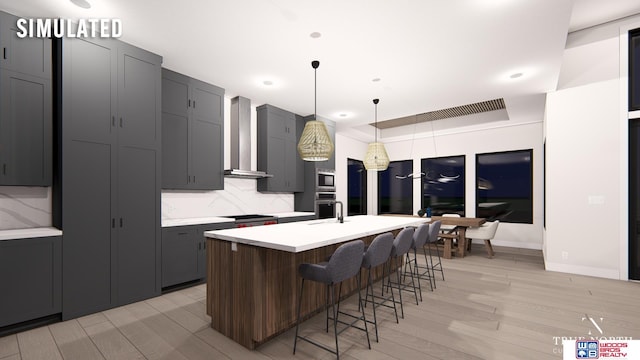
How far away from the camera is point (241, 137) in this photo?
491 cm

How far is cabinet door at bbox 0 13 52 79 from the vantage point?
2.61 meters

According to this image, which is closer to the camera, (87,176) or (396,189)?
(87,176)

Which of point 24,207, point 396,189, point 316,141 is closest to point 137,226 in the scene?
point 24,207

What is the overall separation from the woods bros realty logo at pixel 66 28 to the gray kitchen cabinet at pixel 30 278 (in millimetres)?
1937

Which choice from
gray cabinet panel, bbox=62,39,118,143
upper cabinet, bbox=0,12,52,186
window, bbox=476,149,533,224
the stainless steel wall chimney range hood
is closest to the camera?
upper cabinet, bbox=0,12,52,186

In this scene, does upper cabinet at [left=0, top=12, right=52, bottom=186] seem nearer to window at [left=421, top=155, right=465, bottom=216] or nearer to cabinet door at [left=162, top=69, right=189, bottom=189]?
cabinet door at [left=162, top=69, right=189, bottom=189]

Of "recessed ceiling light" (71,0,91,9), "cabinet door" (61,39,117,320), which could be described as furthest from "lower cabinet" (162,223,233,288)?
"recessed ceiling light" (71,0,91,9)

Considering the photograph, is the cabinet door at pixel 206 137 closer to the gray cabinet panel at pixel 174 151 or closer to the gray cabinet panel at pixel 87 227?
the gray cabinet panel at pixel 174 151

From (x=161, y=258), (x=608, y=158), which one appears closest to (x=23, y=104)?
(x=161, y=258)

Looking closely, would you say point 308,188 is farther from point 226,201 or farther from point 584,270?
point 584,270

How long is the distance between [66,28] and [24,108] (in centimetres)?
87

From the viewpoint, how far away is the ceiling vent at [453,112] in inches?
224

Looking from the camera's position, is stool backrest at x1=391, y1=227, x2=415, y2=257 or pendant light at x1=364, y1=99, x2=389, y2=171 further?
pendant light at x1=364, y1=99, x2=389, y2=171

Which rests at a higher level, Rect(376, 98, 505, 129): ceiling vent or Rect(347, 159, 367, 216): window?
Rect(376, 98, 505, 129): ceiling vent
